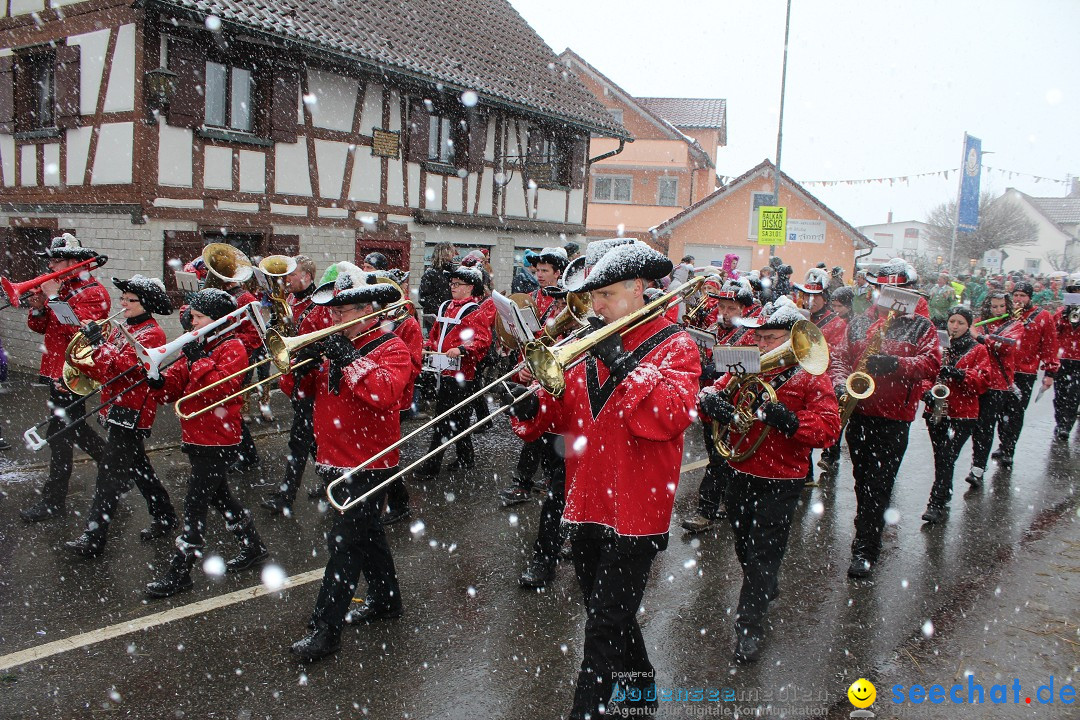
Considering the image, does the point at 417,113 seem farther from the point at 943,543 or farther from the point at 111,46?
the point at 943,543

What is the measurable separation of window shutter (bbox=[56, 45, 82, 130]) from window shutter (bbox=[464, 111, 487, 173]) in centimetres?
654

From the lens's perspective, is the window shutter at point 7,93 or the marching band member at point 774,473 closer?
the marching band member at point 774,473

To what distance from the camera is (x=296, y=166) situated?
1240 cm

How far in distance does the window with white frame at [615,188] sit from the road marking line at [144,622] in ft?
101

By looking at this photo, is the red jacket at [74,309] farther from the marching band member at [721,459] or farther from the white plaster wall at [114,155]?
the white plaster wall at [114,155]

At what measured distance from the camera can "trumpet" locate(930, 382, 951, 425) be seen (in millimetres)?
6422

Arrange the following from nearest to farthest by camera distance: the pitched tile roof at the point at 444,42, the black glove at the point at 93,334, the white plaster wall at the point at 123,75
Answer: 1. the black glove at the point at 93,334
2. the white plaster wall at the point at 123,75
3. the pitched tile roof at the point at 444,42

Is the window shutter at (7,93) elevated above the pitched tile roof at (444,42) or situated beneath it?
situated beneath

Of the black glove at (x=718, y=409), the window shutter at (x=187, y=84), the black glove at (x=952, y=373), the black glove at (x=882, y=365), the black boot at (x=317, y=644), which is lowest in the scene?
the black boot at (x=317, y=644)

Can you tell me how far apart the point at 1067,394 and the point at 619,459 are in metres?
9.03

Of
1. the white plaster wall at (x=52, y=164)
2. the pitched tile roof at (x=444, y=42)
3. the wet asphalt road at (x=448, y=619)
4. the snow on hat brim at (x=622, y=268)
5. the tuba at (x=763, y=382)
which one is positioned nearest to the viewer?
the snow on hat brim at (x=622, y=268)

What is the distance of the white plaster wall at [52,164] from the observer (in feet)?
38.4

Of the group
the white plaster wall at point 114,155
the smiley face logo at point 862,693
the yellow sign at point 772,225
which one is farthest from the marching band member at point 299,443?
the yellow sign at point 772,225

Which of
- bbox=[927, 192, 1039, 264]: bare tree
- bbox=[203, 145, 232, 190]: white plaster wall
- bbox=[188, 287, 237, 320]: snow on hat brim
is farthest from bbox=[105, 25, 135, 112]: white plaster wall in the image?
bbox=[927, 192, 1039, 264]: bare tree
